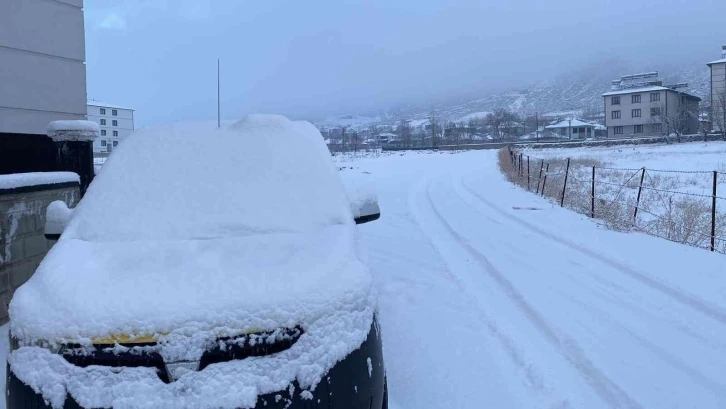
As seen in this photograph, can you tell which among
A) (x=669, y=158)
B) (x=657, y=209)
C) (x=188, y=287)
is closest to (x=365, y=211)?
(x=188, y=287)

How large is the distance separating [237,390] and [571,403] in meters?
2.30

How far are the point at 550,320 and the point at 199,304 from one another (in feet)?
12.2

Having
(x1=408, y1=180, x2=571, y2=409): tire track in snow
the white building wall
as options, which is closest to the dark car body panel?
(x1=408, y1=180, x2=571, y2=409): tire track in snow

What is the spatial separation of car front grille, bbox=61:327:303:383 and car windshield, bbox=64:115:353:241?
990 mm

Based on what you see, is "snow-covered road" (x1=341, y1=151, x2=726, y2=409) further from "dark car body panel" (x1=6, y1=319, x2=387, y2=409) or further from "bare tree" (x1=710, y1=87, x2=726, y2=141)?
"bare tree" (x1=710, y1=87, x2=726, y2=141)

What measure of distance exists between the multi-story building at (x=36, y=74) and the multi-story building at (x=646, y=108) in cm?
9210

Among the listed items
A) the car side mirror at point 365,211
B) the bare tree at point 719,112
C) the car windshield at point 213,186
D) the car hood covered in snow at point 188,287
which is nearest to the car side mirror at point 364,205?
the car side mirror at point 365,211

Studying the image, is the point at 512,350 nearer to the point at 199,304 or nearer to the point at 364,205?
the point at 364,205

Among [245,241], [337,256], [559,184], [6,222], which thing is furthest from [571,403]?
[559,184]

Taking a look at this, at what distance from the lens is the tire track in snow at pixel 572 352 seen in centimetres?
369

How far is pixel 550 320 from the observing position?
5188 millimetres

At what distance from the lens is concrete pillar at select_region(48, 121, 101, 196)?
720cm

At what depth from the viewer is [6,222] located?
508cm

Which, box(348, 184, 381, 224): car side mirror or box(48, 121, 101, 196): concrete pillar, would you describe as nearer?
box(348, 184, 381, 224): car side mirror
